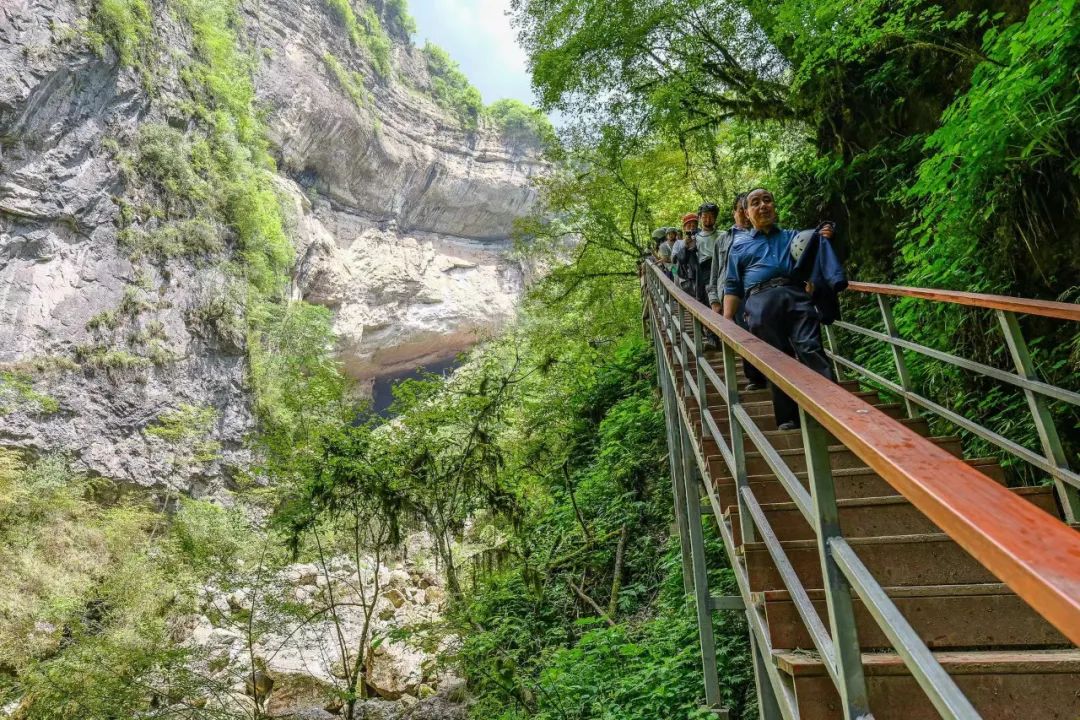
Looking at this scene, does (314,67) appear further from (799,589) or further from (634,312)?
(799,589)

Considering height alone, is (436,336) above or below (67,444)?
above

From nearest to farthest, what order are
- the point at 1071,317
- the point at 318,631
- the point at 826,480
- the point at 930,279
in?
1. the point at 826,480
2. the point at 1071,317
3. the point at 930,279
4. the point at 318,631

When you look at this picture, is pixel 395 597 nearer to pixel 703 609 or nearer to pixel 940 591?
→ pixel 703 609

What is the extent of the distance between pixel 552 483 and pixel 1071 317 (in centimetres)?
761

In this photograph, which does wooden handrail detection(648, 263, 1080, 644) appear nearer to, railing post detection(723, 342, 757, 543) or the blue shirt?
railing post detection(723, 342, 757, 543)

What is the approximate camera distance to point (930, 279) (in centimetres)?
444

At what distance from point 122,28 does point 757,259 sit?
23660 millimetres

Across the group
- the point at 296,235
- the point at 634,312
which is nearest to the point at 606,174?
the point at 634,312

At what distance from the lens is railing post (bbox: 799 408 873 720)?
1055 millimetres

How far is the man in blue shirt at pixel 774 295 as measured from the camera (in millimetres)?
3287

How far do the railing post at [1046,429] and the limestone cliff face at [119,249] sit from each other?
66.3 feet

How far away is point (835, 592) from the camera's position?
1.09 meters

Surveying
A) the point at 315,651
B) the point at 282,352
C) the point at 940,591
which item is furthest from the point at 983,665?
the point at 282,352

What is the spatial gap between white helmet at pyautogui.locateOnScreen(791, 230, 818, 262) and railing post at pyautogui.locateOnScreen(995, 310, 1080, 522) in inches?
40.0
